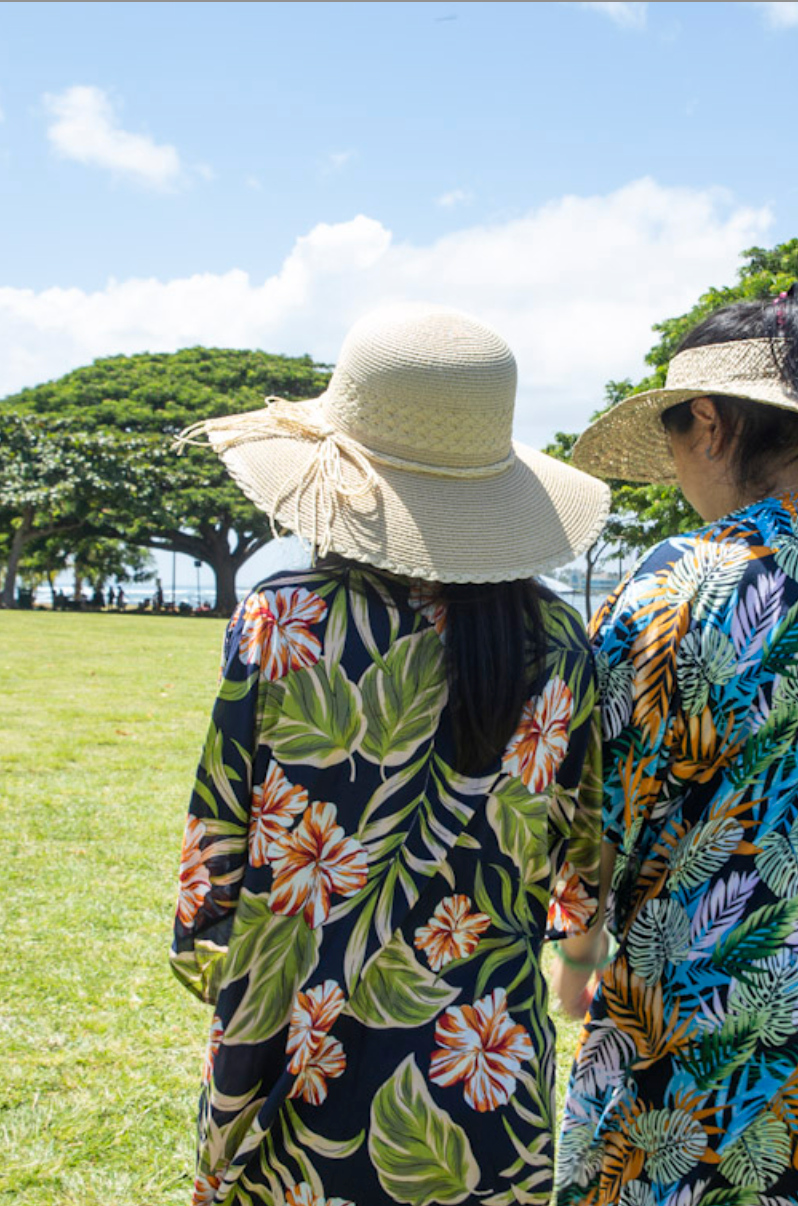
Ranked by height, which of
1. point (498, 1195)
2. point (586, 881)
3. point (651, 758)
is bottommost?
point (498, 1195)

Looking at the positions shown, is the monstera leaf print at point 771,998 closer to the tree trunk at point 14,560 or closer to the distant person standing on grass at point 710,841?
the distant person standing on grass at point 710,841

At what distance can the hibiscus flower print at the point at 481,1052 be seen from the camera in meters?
1.41

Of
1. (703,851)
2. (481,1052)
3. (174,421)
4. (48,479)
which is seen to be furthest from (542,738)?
(174,421)

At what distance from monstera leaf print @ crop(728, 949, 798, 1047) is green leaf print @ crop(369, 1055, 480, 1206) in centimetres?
49

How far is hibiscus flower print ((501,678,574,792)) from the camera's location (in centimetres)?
150

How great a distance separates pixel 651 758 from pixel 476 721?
14.8 inches

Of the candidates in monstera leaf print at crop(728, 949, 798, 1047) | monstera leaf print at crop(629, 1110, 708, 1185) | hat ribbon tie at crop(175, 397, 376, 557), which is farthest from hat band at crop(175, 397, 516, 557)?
monstera leaf print at crop(629, 1110, 708, 1185)

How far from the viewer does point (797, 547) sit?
164cm

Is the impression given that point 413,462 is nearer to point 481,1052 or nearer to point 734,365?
point 734,365

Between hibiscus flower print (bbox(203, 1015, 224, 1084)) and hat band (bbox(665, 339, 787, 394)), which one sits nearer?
hibiscus flower print (bbox(203, 1015, 224, 1084))

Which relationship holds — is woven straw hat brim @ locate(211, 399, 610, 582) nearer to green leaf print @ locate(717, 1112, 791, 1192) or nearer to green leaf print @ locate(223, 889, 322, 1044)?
green leaf print @ locate(223, 889, 322, 1044)

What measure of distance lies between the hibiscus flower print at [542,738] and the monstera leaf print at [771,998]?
1.48 feet

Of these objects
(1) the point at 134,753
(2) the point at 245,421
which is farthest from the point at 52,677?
(2) the point at 245,421

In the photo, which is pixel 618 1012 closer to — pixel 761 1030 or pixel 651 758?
pixel 761 1030
